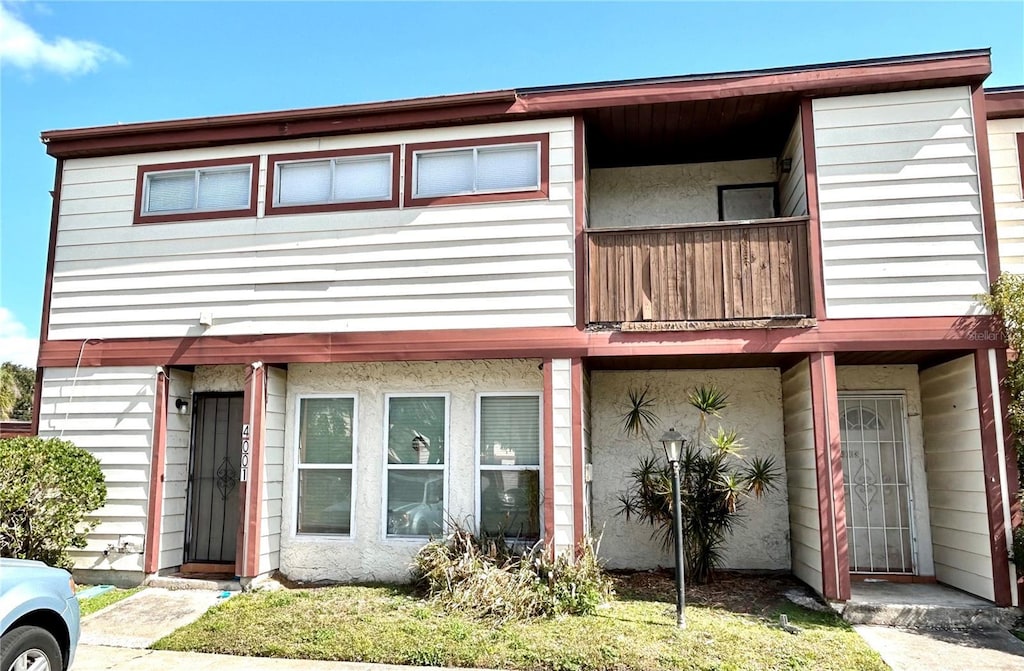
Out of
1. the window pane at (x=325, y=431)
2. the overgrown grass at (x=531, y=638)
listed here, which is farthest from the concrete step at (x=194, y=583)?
the window pane at (x=325, y=431)

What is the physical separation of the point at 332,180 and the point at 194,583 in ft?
17.6

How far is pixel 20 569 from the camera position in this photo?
4.69 metres

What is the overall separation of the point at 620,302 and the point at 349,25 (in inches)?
207

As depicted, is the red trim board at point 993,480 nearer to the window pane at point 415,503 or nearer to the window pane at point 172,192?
the window pane at point 415,503

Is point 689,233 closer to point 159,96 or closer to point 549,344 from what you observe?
point 549,344

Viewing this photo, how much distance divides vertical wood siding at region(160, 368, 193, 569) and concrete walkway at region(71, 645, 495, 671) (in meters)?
2.53

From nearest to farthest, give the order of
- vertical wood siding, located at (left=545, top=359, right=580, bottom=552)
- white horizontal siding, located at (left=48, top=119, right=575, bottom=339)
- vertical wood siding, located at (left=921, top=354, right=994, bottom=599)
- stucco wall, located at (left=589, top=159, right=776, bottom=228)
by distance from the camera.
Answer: vertical wood siding, located at (left=921, top=354, right=994, bottom=599), vertical wood siding, located at (left=545, top=359, right=580, bottom=552), white horizontal siding, located at (left=48, top=119, right=575, bottom=339), stucco wall, located at (left=589, top=159, right=776, bottom=228)

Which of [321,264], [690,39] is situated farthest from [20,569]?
[690,39]

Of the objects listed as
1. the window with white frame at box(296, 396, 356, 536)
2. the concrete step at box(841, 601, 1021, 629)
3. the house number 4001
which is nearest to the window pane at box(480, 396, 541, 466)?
the window with white frame at box(296, 396, 356, 536)

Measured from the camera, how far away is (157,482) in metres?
8.83

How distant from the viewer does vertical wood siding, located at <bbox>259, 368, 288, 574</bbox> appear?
8.73 meters

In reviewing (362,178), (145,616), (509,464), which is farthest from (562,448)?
(145,616)

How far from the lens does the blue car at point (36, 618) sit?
4.35m

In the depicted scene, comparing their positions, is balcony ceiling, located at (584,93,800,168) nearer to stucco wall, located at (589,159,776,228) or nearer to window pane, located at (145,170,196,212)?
stucco wall, located at (589,159,776,228)
